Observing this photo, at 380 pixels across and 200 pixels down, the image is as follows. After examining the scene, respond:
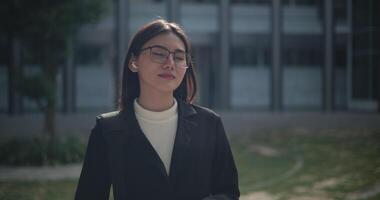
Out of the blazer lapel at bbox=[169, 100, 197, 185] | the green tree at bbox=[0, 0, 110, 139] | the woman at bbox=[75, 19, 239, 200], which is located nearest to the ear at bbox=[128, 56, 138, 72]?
the woman at bbox=[75, 19, 239, 200]

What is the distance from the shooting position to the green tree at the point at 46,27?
11.0 m

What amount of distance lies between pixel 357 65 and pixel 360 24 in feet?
7.62

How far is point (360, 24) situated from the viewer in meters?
27.2

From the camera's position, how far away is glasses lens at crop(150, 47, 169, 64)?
2.32m

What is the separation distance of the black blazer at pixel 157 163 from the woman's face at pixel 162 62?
17 cm

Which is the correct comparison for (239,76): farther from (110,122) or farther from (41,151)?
(110,122)

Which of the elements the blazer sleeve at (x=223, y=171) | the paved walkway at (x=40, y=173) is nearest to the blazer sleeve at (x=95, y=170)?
the blazer sleeve at (x=223, y=171)

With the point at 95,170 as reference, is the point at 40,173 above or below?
below

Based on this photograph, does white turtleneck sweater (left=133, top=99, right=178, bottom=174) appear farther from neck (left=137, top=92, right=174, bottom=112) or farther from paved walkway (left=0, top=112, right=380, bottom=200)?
paved walkway (left=0, top=112, right=380, bottom=200)

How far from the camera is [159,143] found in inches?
92.4

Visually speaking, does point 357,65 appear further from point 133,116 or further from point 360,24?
point 133,116

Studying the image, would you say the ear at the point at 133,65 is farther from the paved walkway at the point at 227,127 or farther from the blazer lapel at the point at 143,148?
the paved walkway at the point at 227,127

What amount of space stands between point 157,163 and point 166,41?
59 cm

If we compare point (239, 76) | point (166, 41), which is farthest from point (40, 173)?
point (239, 76)
